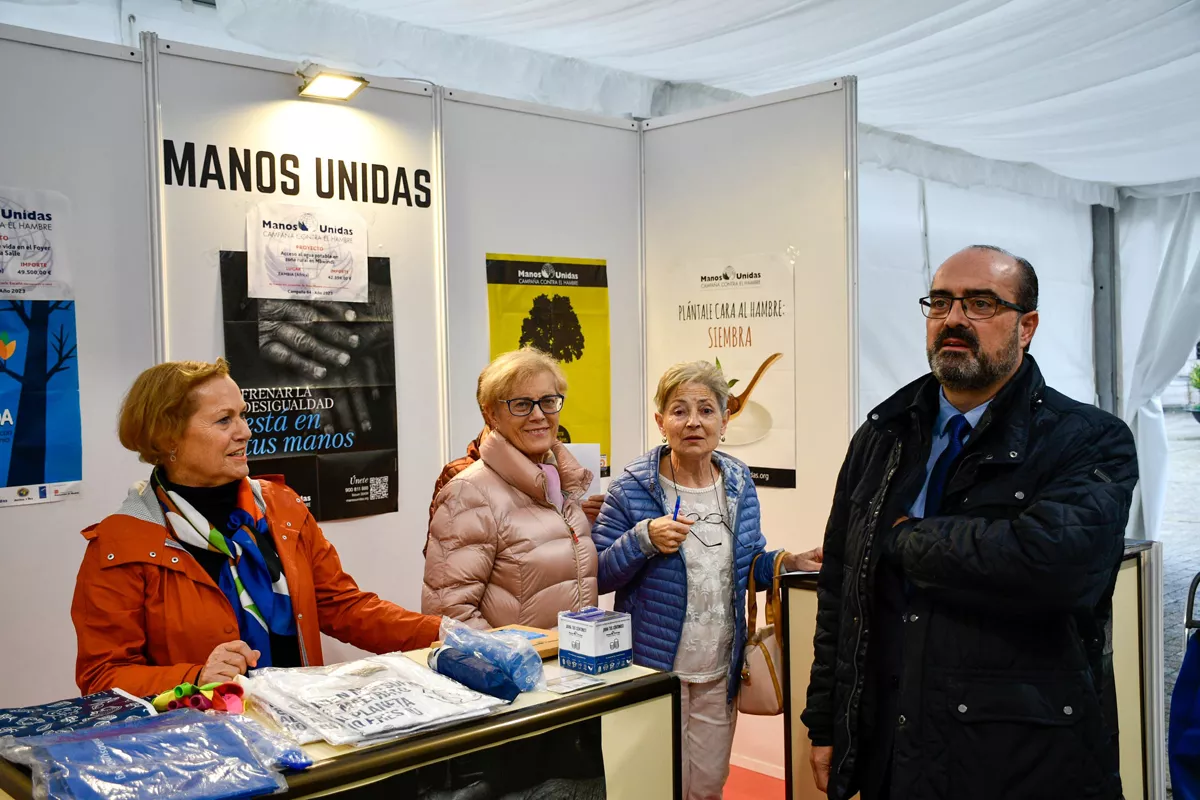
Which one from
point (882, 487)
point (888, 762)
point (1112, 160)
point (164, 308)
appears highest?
point (1112, 160)

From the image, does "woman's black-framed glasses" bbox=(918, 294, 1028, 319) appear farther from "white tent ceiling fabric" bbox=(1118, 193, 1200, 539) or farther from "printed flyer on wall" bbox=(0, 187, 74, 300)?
"white tent ceiling fabric" bbox=(1118, 193, 1200, 539)

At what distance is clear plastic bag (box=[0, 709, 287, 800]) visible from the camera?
4.23 feet

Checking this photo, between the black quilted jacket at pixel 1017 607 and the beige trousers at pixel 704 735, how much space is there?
37.7 inches

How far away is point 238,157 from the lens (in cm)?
336

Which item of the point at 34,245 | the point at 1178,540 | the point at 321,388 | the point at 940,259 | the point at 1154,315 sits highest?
the point at 940,259

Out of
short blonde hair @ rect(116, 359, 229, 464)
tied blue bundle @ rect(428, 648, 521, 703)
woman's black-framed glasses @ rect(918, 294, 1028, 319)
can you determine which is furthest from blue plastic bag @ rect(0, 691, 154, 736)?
woman's black-framed glasses @ rect(918, 294, 1028, 319)

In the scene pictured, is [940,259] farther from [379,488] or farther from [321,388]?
[321,388]

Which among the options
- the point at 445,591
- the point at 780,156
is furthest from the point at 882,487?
the point at 780,156

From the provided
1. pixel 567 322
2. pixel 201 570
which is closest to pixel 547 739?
pixel 201 570

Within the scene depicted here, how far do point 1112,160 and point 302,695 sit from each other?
604 cm

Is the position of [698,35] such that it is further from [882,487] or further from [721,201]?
[882,487]

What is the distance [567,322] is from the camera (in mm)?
4168

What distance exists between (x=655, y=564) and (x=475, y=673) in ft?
3.91

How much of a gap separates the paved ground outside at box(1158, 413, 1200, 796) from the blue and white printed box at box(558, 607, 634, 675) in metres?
3.80
